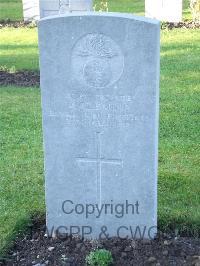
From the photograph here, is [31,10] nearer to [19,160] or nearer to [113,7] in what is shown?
[113,7]

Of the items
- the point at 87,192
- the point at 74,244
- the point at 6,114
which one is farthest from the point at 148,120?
the point at 6,114

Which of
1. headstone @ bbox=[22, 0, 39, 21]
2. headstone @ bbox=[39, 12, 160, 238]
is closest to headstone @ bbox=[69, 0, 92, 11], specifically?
headstone @ bbox=[22, 0, 39, 21]

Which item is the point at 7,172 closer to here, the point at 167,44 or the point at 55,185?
the point at 55,185

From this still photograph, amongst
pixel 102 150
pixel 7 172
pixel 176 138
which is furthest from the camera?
pixel 176 138

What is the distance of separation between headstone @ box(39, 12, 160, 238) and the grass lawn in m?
13.5

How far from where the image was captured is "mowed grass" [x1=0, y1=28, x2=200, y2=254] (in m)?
4.82

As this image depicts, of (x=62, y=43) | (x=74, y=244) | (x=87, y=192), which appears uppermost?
(x=62, y=43)

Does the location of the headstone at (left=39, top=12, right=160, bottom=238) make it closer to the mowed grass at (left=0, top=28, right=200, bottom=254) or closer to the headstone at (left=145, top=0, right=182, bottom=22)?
the mowed grass at (left=0, top=28, right=200, bottom=254)

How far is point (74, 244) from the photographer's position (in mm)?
4285

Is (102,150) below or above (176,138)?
above

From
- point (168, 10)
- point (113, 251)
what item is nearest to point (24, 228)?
point (113, 251)

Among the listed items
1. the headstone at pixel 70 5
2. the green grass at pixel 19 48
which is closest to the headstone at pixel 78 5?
the headstone at pixel 70 5

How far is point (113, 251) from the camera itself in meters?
4.12

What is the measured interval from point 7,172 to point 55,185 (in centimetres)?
164
